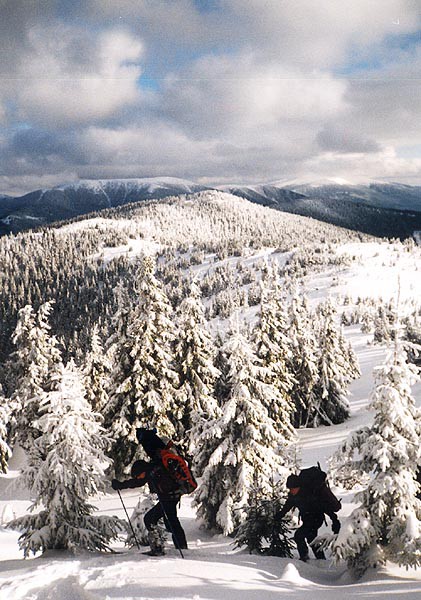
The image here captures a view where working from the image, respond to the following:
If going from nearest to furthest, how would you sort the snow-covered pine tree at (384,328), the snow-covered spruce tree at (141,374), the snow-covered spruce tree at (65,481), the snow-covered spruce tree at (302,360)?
the snow-covered pine tree at (384,328) < the snow-covered spruce tree at (65,481) < the snow-covered spruce tree at (141,374) < the snow-covered spruce tree at (302,360)

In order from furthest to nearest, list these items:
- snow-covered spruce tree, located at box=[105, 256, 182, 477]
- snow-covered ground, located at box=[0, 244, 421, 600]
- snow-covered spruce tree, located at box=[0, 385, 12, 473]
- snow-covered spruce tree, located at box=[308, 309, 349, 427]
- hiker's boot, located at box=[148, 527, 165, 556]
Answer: snow-covered spruce tree, located at box=[308, 309, 349, 427] → snow-covered spruce tree, located at box=[0, 385, 12, 473] → snow-covered spruce tree, located at box=[105, 256, 182, 477] → hiker's boot, located at box=[148, 527, 165, 556] → snow-covered ground, located at box=[0, 244, 421, 600]

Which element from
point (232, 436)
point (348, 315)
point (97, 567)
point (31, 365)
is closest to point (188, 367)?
point (232, 436)

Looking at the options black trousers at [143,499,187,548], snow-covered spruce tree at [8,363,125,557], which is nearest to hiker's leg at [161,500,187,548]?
black trousers at [143,499,187,548]

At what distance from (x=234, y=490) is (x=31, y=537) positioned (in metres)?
7.21

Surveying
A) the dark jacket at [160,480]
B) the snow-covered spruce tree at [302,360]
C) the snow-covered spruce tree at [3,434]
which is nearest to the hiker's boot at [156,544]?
the dark jacket at [160,480]

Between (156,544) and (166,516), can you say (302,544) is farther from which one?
(156,544)

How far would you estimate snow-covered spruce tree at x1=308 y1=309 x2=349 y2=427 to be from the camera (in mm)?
34438

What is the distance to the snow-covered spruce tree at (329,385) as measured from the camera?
34.4 m

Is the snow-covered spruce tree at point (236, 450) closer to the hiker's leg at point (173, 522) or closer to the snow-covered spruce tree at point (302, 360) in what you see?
the hiker's leg at point (173, 522)

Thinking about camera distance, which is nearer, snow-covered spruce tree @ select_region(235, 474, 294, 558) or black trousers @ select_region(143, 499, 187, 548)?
black trousers @ select_region(143, 499, 187, 548)

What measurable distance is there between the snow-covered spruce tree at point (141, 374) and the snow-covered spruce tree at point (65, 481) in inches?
453

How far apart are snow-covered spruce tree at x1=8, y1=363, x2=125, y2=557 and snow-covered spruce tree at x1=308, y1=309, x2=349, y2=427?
27724mm

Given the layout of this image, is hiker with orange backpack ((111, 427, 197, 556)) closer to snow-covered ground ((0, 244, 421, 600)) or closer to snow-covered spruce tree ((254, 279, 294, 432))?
snow-covered ground ((0, 244, 421, 600))

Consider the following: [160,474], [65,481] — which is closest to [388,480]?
[160,474]
